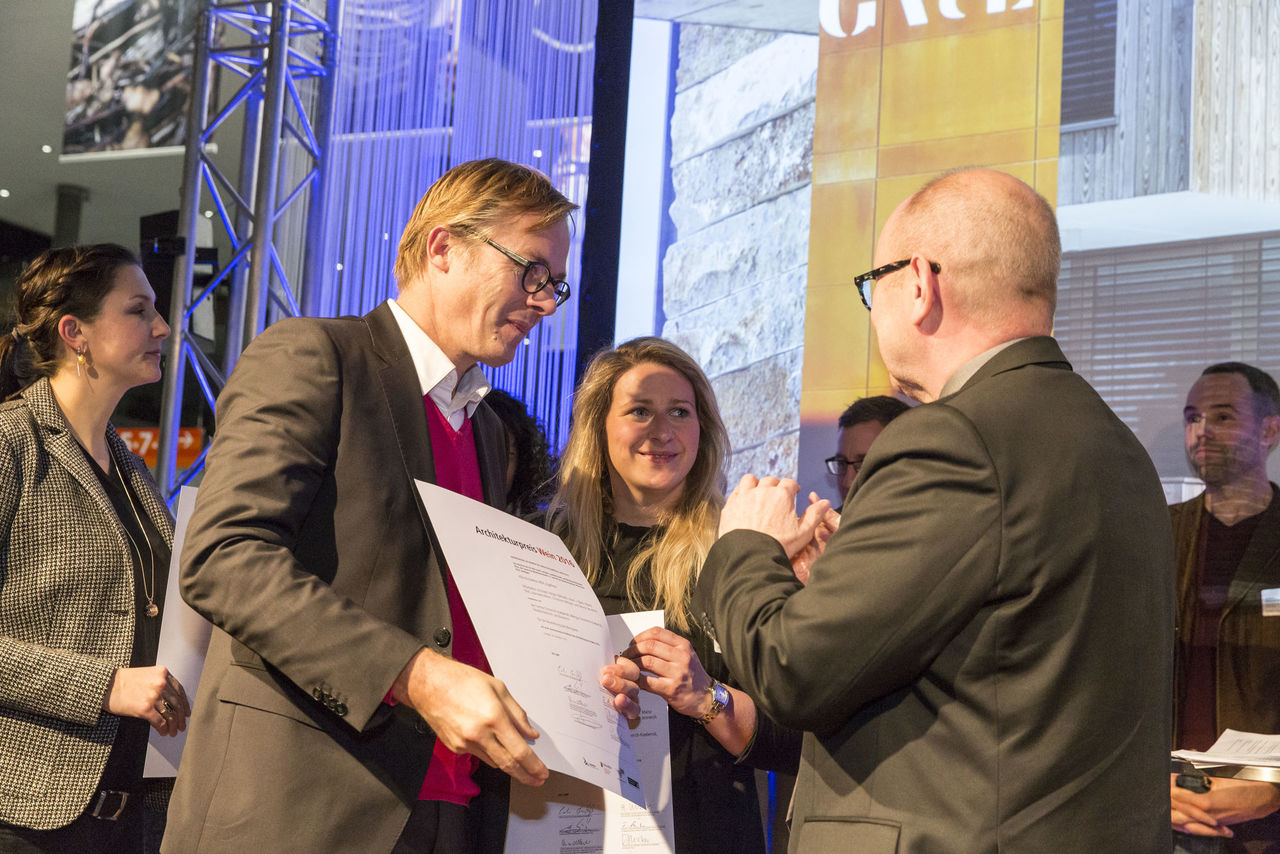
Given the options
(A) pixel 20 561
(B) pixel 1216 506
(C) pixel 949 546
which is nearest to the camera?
(C) pixel 949 546

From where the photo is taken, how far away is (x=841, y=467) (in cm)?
439

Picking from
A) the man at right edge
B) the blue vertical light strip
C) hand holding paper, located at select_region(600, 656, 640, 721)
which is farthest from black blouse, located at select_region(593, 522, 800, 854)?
the blue vertical light strip

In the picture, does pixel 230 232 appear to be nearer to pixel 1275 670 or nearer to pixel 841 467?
pixel 841 467

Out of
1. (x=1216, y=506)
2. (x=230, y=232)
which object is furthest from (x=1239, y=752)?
(x=230, y=232)

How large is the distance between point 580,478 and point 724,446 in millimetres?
392

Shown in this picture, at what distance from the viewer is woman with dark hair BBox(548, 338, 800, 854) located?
7.27 feet

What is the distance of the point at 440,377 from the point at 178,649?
38.4 inches

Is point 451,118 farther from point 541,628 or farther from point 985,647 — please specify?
point 985,647

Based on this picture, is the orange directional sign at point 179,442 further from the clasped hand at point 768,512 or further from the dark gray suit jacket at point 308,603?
the clasped hand at point 768,512

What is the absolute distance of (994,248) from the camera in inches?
64.0

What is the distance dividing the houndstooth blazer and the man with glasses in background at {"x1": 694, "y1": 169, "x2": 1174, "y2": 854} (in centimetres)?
155

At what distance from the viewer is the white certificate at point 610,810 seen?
82.1 inches

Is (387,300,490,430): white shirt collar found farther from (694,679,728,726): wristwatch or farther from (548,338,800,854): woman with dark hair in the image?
(694,679,728,726): wristwatch

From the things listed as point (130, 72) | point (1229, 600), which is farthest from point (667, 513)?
point (130, 72)
